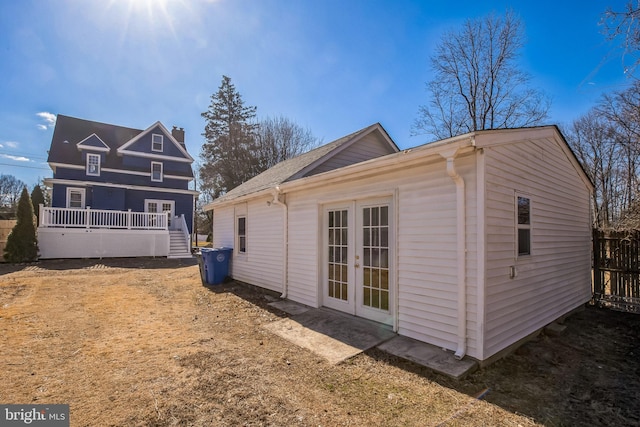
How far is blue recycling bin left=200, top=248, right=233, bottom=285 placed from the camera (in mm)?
9148

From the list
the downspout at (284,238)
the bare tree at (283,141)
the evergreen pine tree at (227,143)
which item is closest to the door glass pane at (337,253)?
the downspout at (284,238)

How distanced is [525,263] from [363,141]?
5.95 meters

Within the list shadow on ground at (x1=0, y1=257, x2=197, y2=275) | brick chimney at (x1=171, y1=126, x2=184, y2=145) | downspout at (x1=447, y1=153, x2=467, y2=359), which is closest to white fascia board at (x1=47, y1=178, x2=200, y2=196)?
brick chimney at (x1=171, y1=126, x2=184, y2=145)

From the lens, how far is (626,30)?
306 cm

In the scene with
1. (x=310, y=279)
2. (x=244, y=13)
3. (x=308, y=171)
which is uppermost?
(x=244, y=13)

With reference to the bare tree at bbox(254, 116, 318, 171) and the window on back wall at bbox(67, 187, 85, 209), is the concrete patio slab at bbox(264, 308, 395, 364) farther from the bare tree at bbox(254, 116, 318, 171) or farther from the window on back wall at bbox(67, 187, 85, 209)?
the bare tree at bbox(254, 116, 318, 171)

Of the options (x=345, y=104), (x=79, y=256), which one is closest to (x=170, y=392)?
(x=345, y=104)

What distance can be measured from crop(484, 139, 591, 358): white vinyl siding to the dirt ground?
1.59ft

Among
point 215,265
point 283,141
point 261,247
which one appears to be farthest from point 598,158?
point 215,265

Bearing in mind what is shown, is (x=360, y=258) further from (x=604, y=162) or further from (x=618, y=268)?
(x=604, y=162)

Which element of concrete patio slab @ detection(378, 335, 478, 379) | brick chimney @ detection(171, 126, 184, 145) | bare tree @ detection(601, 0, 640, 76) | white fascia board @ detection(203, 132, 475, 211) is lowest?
concrete patio slab @ detection(378, 335, 478, 379)

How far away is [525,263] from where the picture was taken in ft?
14.5

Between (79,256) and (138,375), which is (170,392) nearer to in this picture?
(138,375)

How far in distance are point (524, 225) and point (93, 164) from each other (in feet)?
73.0
